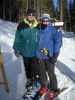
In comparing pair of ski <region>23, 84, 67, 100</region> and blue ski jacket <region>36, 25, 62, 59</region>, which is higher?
blue ski jacket <region>36, 25, 62, 59</region>

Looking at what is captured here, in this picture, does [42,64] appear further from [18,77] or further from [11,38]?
[11,38]

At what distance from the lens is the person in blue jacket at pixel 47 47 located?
8.68 m

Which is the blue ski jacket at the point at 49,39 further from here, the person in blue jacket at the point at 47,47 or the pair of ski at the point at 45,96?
the pair of ski at the point at 45,96

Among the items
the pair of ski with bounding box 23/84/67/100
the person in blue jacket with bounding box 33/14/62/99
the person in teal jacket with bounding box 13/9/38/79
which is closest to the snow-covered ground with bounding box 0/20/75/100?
the pair of ski with bounding box 23/84/67/100

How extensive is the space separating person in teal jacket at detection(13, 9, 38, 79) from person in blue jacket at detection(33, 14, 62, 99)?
169 millimetres

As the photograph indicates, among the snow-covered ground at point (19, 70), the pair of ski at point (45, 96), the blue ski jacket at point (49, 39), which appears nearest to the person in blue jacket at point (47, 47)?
the blue ski jacket at point (49, 39)

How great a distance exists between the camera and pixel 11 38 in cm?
1481

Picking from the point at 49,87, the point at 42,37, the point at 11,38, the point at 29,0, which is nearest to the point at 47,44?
the point at 42,37

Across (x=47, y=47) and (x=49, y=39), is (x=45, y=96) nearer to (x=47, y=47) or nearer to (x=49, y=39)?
(x=47, y=47)

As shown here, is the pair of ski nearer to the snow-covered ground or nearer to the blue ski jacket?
the snow-covered ground

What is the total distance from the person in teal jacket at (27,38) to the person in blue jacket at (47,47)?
169 mm

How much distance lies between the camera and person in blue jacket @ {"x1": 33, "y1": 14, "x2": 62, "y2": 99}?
868 centimetres

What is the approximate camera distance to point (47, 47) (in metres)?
8.70

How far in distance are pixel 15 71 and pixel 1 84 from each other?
1604 mm
